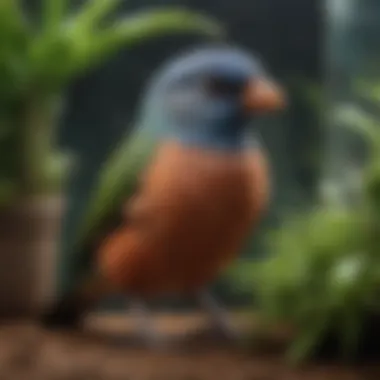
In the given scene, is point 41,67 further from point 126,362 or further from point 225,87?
point 126,362

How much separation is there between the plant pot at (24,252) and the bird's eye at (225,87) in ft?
0.73

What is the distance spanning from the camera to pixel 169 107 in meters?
0.93

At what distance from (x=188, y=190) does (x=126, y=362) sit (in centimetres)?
16

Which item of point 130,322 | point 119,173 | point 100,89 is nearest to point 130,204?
point 119,173

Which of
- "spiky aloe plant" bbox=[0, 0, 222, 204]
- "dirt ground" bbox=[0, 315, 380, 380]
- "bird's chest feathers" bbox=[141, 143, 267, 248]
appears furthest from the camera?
"spiky aloe plant" bbox=[0, 0, 222, 204]

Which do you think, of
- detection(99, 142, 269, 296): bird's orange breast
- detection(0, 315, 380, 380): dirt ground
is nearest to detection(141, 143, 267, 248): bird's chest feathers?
detection(99, 142, 269, 296): bird's orange breast

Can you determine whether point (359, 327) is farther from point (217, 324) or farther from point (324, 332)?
point (217, 324)

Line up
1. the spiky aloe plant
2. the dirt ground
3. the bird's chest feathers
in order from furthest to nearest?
the spiky aloe plant < the bird's chest feathers < the dirt ground

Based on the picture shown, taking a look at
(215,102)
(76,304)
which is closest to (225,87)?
(215,102)

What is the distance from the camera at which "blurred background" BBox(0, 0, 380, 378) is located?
2.84ft

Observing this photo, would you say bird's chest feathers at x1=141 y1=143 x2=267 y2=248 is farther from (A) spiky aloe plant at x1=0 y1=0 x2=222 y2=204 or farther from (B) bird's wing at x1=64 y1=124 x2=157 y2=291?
(A) spiky aloe plant at x1=0 y1=0 x2=222 y2=204

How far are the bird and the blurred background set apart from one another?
60mm

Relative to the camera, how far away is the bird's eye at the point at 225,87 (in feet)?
2.99

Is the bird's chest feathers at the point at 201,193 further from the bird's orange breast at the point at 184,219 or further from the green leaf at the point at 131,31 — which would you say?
the green leaf at the point at 131,31
